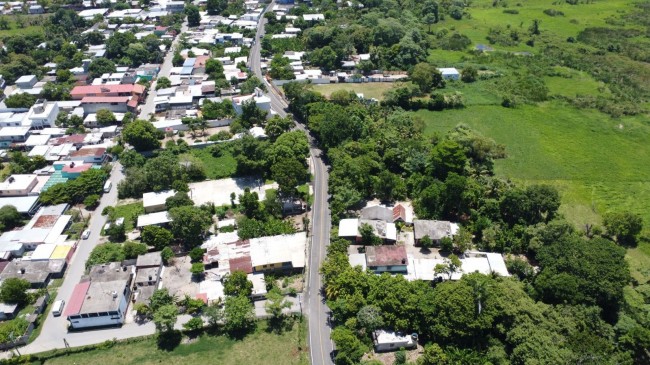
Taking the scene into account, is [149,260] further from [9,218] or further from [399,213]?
[399,213]

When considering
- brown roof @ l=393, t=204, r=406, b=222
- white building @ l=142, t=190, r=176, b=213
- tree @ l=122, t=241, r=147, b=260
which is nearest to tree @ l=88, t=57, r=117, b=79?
white building @ l=142, t=190, r=176, b=213

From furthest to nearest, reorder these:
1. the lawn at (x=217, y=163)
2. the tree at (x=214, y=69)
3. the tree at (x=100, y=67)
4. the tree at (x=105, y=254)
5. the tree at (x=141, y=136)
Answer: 1. the tree at (x=100, y=67)
2. the tree at (x=214, y=69)
3. the tree at (x=141, y=136)
4. the lawn at (x=217, y=163)
5. the tree at (x=105, y=254)

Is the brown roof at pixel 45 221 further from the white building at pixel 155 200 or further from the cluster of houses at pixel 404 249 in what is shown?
the cluster of houses at pixel 404 249

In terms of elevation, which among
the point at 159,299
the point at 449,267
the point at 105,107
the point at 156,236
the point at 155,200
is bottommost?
the point at 449,267

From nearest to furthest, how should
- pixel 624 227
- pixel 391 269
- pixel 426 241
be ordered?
pixel 391 269, pixel 426 241, pixel 624 227

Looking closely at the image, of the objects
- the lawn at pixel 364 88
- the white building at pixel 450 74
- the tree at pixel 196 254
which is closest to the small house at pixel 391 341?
the tree at pixel 196 254

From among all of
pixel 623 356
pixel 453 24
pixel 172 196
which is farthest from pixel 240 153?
pixel 453 24

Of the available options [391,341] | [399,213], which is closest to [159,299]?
[391,341]
